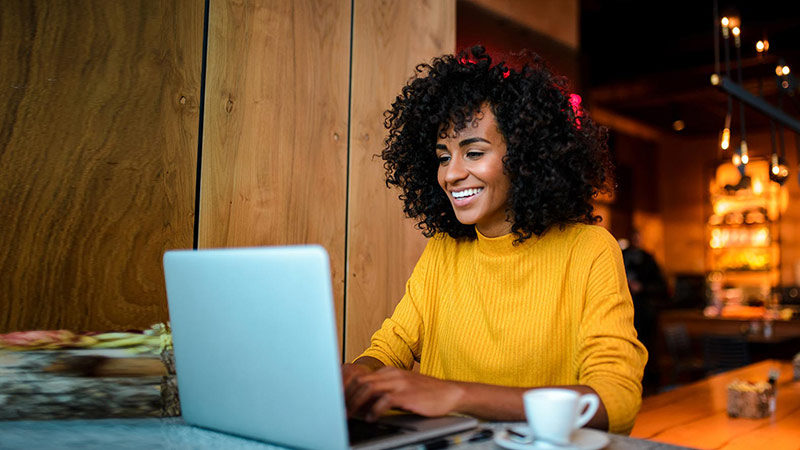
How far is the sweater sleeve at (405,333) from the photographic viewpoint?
66.2 inches

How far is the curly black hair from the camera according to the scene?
163 cm

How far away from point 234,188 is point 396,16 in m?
1.03

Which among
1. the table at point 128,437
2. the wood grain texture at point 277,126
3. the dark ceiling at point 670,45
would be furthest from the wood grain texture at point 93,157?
the dark ceiling at point 670,45

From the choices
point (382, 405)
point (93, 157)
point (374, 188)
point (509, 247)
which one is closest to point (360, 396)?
point (382, 405)

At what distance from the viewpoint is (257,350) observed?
0.96m

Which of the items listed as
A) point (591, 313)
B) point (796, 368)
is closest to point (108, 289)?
point (591, 313)

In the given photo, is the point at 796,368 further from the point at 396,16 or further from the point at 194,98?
the point at 194,98

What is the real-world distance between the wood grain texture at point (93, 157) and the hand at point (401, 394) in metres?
0.83

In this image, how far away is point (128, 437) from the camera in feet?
3.52

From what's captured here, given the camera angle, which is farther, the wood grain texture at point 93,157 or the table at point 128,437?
the wood grain texture at point 93,157

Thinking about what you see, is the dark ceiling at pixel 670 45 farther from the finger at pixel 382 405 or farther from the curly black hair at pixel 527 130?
the finger at pixel 382 405

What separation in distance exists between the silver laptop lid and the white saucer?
0.23 m

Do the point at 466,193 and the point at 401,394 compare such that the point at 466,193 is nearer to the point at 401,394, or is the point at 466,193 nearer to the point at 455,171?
the point at 455,171

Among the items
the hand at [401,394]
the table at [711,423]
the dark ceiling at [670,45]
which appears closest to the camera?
the hand at [401,394]
